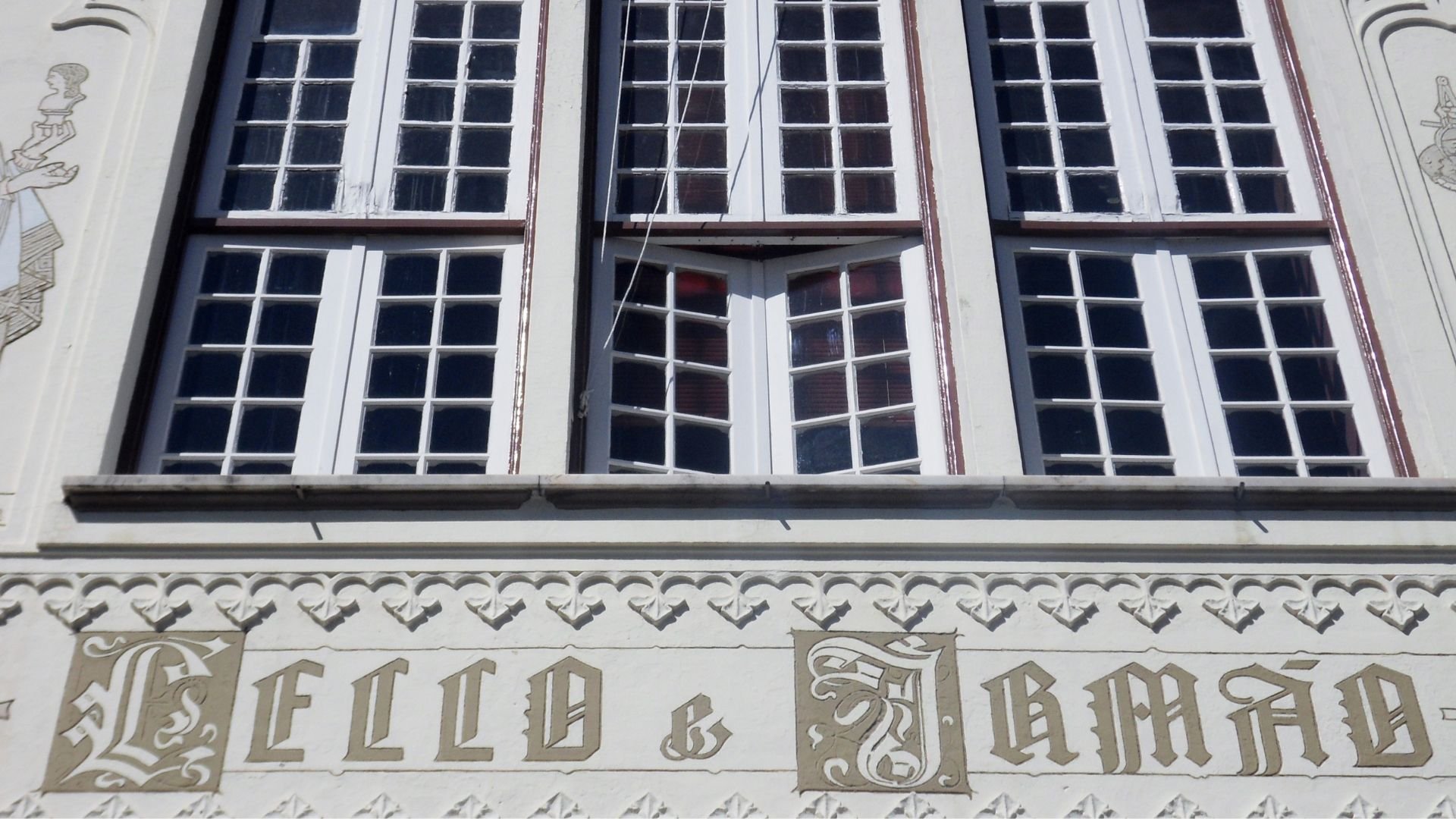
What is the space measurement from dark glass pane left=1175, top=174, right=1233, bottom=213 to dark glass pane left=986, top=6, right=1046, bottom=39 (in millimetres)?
1293

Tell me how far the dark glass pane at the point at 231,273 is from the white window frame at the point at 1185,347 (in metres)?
3.60

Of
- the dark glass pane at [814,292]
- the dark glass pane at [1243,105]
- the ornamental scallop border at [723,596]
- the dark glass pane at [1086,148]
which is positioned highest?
the dark glass pane at [1243,105]

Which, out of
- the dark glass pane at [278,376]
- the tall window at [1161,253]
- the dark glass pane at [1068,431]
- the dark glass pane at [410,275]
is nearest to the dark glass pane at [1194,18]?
the tall window at [1161,253]

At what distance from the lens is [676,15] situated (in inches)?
445

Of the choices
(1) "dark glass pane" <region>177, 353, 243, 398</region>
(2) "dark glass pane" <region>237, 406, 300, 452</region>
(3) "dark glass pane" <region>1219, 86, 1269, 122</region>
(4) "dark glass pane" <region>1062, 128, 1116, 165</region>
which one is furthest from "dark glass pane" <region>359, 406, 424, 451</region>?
(3) "dark glass pane" <region>1219, 86, 1269, 122</region>

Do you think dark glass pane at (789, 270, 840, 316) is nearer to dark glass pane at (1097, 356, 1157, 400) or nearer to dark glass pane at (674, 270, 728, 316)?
dark glass pane at (674, 270, 728, 316)

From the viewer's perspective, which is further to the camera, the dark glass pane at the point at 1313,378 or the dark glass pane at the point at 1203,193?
the dark glass pane at the point at 1203,193

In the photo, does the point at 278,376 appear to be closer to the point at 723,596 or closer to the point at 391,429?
the point at 391,429

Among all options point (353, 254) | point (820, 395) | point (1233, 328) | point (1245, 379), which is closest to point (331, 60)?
point (353, 254)

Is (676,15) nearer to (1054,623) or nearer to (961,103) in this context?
(961,103)

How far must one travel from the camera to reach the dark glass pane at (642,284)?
10.1 metres

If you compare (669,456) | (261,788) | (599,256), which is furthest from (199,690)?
(599,256)

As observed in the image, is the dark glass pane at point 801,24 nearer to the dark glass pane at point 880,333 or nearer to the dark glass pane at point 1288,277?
the dark glass pane at point 880,333

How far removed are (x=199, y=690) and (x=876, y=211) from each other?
4114 mm
